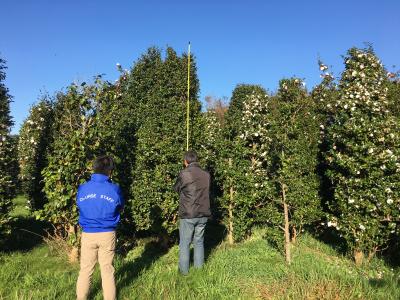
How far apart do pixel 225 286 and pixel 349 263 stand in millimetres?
2614

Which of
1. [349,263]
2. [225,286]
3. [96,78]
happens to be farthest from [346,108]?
[96,78]

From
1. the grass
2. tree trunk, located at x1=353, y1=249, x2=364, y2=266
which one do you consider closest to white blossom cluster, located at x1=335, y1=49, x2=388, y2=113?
tree trunk, located at x1=353, y1=249, x2=364, y2=266

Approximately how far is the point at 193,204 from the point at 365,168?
299cm

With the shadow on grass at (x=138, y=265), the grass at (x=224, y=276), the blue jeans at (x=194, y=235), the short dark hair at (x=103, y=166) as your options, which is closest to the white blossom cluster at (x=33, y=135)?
the grass at (x=224, y=276)

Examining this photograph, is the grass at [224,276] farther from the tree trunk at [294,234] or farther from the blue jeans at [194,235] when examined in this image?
the blue jeans at [194,235]

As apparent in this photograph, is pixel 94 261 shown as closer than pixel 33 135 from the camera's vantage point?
Yes

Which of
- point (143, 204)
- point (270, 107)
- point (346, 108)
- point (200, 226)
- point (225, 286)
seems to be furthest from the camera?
point (270, 107)

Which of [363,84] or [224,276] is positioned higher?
[363,84]

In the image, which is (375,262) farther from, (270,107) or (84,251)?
(84,251)

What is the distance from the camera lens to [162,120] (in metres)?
7.71

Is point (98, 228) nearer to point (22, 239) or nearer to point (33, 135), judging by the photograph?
point (22, 239)

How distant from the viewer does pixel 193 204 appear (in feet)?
20.1

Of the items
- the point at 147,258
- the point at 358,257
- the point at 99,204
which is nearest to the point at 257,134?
the point at 358,257

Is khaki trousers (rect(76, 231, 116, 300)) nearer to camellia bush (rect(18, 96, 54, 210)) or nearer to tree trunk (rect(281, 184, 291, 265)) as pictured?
tree trunk (rect(281, 184, 291, 265))
